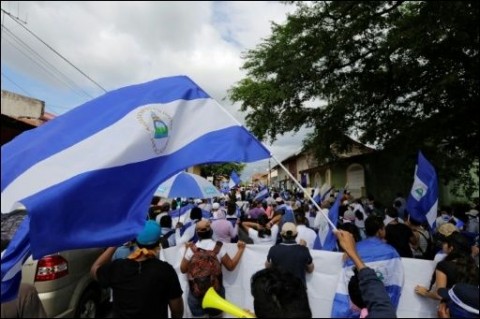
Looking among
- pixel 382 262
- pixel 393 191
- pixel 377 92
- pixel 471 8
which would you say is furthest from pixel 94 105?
pixel 393 191

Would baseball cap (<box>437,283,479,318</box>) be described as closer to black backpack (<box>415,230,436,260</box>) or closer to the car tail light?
black backpack (<box>415,230,436,260</box>)

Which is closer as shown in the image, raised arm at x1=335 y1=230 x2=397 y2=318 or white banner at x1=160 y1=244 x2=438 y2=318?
raised arm at x1=335 y1=230 x2=397 y2=318

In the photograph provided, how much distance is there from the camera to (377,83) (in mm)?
16484

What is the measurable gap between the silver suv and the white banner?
126cm

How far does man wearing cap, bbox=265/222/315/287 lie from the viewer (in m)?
5.00

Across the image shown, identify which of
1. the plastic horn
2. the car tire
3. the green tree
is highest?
the green tree

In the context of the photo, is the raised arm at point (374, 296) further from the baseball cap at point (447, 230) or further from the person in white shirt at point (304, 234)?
the person in white shirt at point (304, 234)

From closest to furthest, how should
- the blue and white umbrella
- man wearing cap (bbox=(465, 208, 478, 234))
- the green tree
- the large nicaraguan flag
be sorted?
the large nicaraguan flag < man wearing cap (bbox=(465, 208, 478, 234)) < the blue and white umbrella < the green tree

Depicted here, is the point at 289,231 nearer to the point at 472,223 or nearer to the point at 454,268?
the point at 454,268

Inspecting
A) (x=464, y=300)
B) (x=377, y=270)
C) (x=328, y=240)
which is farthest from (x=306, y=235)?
(x=464, y=300)

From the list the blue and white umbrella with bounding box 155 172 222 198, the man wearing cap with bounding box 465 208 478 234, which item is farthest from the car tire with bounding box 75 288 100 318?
the man wearing cap with bounding box 465 208 478 234

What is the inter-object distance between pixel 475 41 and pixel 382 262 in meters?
11.8

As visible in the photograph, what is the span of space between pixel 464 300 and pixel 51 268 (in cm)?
431

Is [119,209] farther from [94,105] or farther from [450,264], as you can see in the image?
[450,264]
